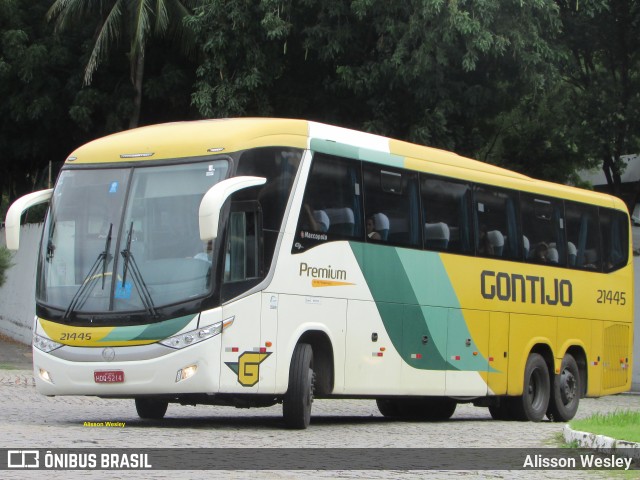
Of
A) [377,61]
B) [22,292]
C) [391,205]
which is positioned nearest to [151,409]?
[391,205]

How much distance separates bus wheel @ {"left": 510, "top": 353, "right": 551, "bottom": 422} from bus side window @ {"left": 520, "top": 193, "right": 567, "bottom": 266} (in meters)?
1.57

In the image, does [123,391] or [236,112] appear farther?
[236,112]

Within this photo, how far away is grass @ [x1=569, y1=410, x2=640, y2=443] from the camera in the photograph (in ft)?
41.3

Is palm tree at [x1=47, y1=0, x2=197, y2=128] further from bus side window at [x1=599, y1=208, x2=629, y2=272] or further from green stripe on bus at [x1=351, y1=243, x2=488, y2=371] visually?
green stripe on bus at [x1=351, y1=243, x2=488, y2=371]

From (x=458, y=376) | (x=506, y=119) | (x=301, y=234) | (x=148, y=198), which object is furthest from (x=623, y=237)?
(x=506, y=119)

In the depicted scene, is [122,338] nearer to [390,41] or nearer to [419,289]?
[419,289]

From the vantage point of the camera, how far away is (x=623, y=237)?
22047 millimetres

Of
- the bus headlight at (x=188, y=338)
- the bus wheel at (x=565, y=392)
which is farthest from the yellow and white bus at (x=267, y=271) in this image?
the bus wheel at (x=565, y=392)

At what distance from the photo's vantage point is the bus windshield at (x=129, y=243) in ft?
45.2

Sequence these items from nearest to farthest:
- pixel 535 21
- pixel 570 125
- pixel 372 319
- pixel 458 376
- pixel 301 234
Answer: pixel 301 234 → pixel 372 319 → pixel 458 376 → pixel 535 21 → pixel 570 125

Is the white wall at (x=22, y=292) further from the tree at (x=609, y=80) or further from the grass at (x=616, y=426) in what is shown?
the grass at (x=616, y=426)

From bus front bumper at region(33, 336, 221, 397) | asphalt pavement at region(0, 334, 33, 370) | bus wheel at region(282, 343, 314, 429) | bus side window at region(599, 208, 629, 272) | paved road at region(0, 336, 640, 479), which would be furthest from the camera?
asphalt pavement at region(0, 334, 33, 370)

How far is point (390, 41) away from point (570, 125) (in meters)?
6.67

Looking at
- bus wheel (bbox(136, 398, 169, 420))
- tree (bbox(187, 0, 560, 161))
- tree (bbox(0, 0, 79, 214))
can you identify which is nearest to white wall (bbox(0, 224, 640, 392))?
tree (bbox(0, 0, 79, 214))
